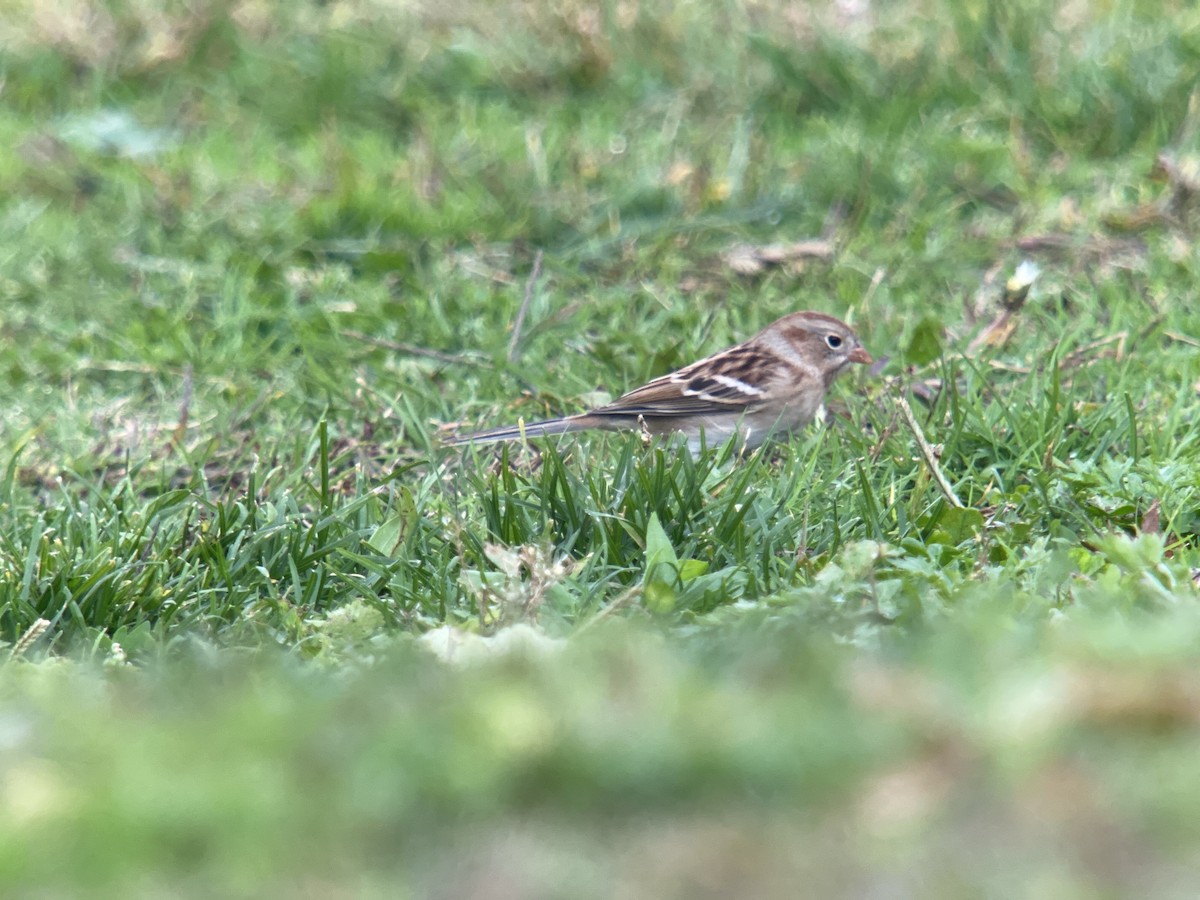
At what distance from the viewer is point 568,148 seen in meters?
8.32

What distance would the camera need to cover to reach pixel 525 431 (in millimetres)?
5383

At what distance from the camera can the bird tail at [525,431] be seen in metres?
5.41

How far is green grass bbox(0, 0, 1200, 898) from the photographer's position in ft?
8.14

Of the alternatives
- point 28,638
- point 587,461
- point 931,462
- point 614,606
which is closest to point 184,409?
point 587,461

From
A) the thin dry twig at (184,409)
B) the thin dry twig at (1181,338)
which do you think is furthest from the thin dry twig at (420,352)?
the thin dry twig at (1181,338)

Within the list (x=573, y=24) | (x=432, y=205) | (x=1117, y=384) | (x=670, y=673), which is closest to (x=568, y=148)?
(x=432, y=205)

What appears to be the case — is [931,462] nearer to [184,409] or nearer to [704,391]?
[704,391]

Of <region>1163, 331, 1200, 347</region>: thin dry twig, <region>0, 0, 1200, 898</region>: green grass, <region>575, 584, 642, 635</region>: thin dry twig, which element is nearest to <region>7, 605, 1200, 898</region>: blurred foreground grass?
<region>0, 0, 1200, 898</region>: green grass

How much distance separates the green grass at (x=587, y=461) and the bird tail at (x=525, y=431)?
0.08 meters

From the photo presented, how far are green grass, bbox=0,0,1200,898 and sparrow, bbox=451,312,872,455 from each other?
7.6 inches

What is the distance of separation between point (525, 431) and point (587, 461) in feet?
1.61

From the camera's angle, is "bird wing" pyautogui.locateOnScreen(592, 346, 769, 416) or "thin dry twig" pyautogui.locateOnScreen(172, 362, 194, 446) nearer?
"bird wing" pyautogui.locateOnScreen(592, 346, 769, 416)

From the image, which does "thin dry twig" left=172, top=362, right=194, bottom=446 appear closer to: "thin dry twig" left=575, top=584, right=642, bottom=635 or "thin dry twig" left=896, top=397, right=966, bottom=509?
"thin dry twig" left=575, top=584, right=642, bottom=635

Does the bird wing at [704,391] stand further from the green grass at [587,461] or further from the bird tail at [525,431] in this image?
the green grass at [587,461]
